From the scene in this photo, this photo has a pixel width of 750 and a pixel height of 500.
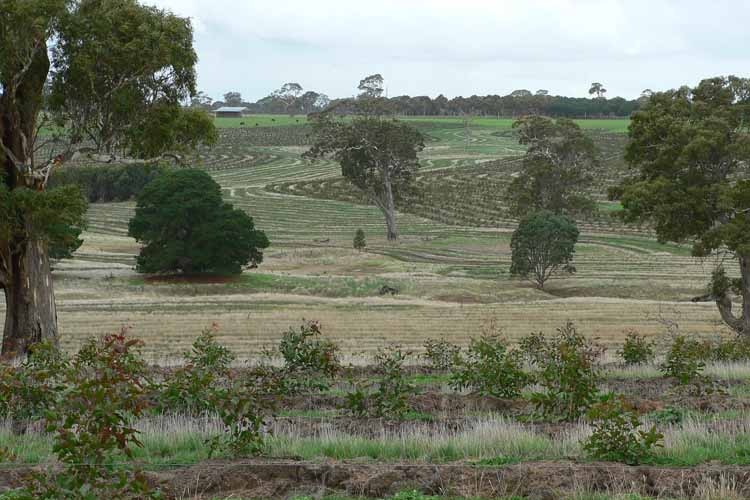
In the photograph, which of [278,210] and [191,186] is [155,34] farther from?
[278,210]

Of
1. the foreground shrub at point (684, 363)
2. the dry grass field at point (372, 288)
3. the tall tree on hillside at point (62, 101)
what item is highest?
the tall tree on hillside at point (62, 101)

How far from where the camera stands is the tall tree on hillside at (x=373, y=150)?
227 ft

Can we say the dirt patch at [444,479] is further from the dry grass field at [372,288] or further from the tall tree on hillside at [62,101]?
the dry grass field at [372,288]

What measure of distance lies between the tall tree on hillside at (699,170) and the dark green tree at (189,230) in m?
26.0

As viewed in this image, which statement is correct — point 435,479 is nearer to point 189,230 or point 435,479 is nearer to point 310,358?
point 310,358

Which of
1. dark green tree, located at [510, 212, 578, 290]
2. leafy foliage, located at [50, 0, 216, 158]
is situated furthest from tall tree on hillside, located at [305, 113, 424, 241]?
leafy foliage, located at [50, 0, 216, 158]

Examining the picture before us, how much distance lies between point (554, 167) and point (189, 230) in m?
31.6

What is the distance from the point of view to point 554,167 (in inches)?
2702

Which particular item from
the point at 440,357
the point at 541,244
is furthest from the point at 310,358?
the point at 541,244

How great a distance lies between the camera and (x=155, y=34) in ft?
58.1

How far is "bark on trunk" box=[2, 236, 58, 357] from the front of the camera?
17625 millimetres

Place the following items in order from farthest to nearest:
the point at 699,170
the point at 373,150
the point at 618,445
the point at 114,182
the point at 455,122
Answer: the point at 455,122
the point at 114,182
the point at 373,150
the point at 699,170
the point at 618,445

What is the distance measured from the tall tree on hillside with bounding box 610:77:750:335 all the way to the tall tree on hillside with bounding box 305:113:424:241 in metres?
44.0

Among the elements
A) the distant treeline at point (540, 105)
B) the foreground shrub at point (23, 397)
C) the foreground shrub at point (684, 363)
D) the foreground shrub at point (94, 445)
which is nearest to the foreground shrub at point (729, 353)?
the foreground shrub at point (684, 363)
